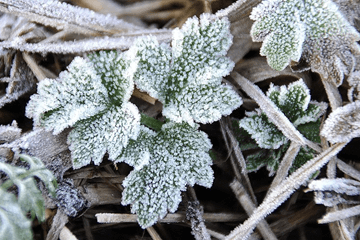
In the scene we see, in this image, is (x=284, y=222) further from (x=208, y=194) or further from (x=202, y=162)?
(x=202, y=162)

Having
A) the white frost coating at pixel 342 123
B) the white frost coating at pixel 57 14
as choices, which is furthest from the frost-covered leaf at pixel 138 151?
the white frost coating at pixel 342 123

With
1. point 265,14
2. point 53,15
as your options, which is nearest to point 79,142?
point 53,15

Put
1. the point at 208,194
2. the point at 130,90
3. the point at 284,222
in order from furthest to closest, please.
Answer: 1. the point at 208,194
2. the point at 284,222
3. the point at 130,90

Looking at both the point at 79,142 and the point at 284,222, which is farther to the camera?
the point at 284,222

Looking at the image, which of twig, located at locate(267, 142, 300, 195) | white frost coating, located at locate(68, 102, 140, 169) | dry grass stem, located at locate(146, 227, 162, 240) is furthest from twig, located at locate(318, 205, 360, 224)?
white frost coating, located at locate(68, 102, 140, 169)

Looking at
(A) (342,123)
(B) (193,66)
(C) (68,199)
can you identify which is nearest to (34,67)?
(C) (68,199)
